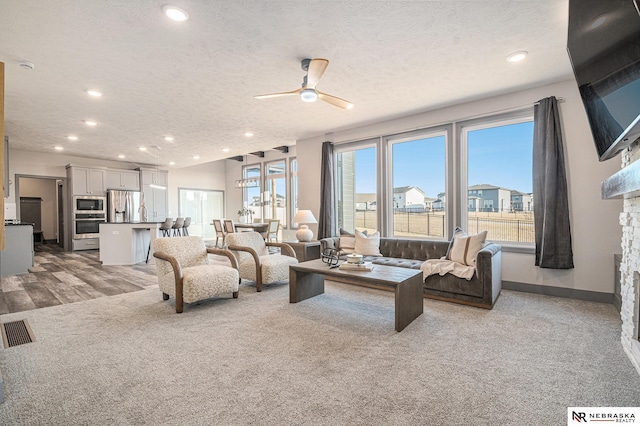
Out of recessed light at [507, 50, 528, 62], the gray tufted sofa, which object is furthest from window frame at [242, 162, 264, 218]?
recessed light at [507, 50, 528, 62]

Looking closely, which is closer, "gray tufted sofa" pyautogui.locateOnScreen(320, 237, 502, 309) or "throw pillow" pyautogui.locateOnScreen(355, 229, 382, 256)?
"gray tufted sofa" pyautogui.locateOnScreen(320, 237, 502, 309)

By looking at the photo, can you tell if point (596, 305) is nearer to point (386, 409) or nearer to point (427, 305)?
point (427, 305)

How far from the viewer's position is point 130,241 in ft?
21.3

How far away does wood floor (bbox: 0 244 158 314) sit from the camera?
3.89m

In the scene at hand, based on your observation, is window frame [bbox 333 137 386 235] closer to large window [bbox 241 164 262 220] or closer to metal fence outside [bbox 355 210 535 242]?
metal fence outside [bbox 355 210 535 242]

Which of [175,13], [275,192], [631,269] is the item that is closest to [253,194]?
[275,192]

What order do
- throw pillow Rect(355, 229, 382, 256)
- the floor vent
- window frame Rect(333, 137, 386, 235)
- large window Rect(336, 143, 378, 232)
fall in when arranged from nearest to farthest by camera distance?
the floor vent, throw pillow Rect(355, 229, 382, 256), window frame Rect(333, 137, 386, 235), large window Rect(336, 143, 378, 232)

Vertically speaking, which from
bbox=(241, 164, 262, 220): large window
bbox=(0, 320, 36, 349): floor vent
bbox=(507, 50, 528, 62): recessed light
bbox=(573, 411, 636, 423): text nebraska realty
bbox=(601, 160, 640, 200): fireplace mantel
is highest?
bbox=(507, 50, 528, 62): recessed light

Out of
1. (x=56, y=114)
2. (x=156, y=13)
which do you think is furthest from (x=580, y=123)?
(x=56, y=114)

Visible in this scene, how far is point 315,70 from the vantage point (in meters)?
3.05

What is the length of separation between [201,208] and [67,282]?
→ 721 cm

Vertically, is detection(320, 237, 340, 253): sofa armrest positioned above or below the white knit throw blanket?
above

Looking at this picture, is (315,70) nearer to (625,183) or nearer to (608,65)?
(608,65)

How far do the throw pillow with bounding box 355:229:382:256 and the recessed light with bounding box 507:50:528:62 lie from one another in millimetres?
2966
